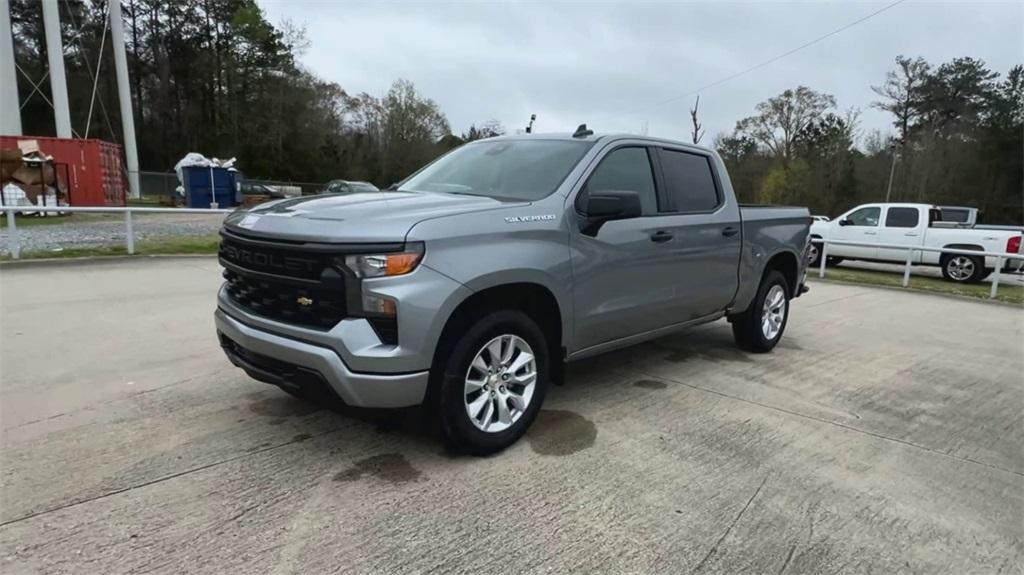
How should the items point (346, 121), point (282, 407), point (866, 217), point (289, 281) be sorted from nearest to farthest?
point (289, 281) → point (282, 407) → point (866, 217) → point (346, 121)

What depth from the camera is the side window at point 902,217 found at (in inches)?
552

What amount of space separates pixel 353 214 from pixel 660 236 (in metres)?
2.24

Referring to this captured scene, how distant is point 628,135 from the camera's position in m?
4.34

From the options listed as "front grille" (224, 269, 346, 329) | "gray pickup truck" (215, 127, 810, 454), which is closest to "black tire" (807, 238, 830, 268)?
"gray pickup truck" (215, 127, 810, 454)

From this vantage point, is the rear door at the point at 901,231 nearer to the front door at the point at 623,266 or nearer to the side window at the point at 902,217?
the side window at the point at 902,217

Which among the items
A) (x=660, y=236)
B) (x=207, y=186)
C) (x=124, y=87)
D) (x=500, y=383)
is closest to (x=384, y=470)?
(x=500, y=383)

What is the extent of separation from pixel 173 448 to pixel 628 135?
3604 mm

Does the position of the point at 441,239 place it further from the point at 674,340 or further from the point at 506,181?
the point at 674,340

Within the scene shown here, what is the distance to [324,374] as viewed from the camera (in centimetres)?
282

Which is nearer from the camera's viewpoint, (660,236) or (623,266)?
(623,266)

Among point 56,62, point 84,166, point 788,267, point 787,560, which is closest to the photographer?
point 787,560

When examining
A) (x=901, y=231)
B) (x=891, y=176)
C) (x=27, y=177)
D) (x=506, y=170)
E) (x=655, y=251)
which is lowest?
(x=901, y=231)

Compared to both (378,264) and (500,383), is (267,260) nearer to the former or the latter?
(378,264)

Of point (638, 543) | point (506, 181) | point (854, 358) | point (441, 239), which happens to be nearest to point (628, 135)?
point (506, 181)
